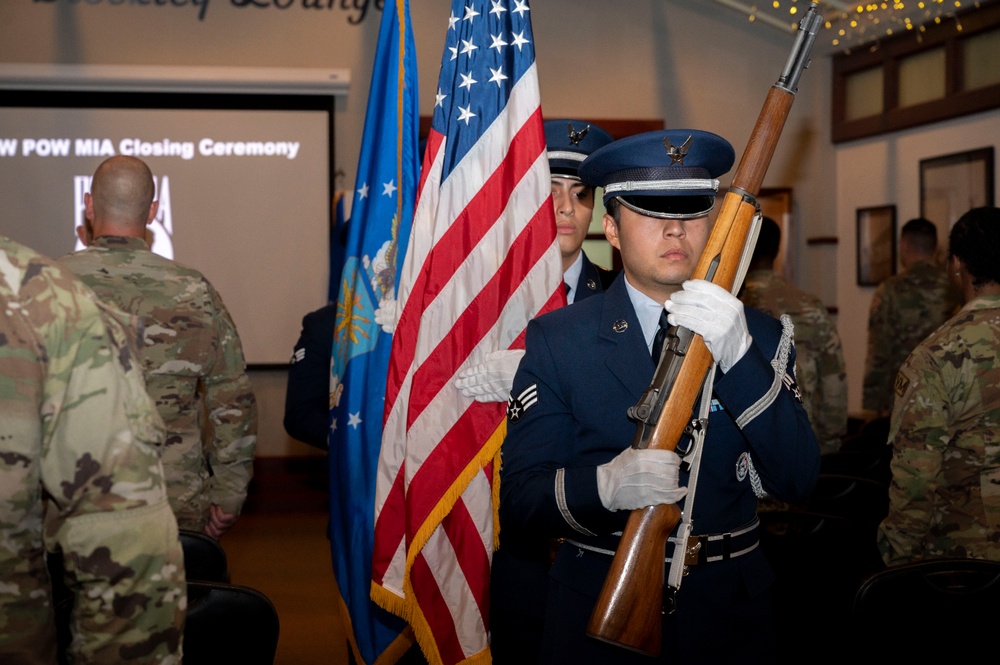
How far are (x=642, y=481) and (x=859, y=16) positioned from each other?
20.4ft

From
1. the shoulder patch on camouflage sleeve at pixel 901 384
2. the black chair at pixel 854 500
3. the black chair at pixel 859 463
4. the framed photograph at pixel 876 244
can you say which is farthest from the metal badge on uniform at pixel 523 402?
the framed photograph at pixel 876 244

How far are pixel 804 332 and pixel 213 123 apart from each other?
4.30 m

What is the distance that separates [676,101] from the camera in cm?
720

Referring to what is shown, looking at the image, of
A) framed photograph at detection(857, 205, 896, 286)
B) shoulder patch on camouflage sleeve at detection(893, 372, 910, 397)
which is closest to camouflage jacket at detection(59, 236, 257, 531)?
shoulder patch on camouflage sleeve at detection(893, 372, 910, 397)

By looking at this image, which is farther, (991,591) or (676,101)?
(676,101)

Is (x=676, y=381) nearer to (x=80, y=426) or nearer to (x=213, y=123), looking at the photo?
(x=80, y=426)

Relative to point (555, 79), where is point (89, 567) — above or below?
below

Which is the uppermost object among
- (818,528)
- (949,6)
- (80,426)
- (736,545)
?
(949,6)

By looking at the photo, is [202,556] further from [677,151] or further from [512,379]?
[677,151]

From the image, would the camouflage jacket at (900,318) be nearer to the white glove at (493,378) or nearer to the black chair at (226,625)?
the white glove at (493,378)

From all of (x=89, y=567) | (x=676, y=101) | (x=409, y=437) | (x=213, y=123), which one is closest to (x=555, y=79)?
(x=676, y=101)

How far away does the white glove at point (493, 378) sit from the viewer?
2037 mm

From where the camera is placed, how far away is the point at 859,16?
6.70m

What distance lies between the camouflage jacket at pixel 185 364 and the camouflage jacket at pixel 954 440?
173 cm
